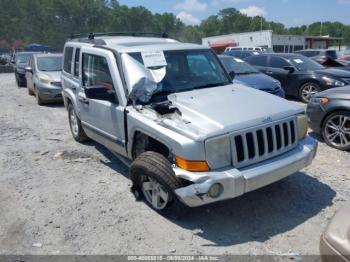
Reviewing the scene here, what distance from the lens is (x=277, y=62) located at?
38.8ft

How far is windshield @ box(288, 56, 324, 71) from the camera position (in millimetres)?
11086

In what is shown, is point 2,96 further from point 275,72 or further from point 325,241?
point 325,241

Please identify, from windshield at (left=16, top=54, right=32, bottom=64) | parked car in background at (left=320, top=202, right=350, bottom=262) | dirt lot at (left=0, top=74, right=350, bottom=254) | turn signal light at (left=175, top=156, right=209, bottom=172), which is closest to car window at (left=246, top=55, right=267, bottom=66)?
dirt lot at (left=0, top=74, right=350, bottom=254)

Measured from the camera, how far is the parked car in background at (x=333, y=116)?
605 centimetres

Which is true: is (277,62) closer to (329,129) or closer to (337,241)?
(329,129)

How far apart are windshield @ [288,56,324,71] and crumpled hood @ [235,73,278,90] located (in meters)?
2.33

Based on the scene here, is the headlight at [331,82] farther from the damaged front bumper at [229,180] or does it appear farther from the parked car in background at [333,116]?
the damaged front bumper at [229,180]

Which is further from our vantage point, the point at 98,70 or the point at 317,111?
the point at 317,111

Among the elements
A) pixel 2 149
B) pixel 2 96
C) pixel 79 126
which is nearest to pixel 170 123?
pixel 79 126

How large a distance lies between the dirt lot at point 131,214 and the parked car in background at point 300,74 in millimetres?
4735

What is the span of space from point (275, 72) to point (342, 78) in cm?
219

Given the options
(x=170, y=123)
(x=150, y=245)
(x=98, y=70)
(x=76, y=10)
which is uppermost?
(x=76, y=10)

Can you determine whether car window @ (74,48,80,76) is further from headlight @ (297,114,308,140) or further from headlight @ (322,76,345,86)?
headlight @ (322,76,345,86)

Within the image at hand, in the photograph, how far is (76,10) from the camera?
99.9 meters
